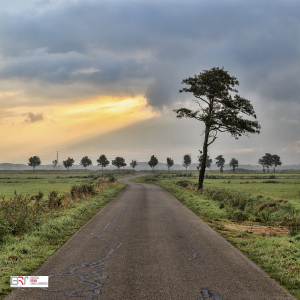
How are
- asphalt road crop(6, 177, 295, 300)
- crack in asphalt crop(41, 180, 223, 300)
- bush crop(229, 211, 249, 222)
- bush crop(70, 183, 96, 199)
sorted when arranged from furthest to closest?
bush crop(70, 183, 96, 199) < bush crop(229, 211, 249, 222) < asphalt road crop(6, 177, 295, 300) < crack in asphalt crop(41, 180, 223, 300)

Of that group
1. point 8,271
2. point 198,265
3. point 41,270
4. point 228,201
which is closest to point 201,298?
point 198,265

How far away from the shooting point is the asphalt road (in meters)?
5.49

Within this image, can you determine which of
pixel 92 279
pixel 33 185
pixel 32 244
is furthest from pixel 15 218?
pixel 33 185

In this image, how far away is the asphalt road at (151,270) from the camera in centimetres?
549

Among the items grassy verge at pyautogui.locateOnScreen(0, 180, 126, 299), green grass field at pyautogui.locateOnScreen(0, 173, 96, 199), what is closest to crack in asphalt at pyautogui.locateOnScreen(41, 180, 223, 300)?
grassy verge at pyautogui.locateOnScreen(0, 180, 126, 299)

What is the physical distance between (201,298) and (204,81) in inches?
1148

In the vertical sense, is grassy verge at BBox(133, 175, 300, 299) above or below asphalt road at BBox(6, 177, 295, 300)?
below

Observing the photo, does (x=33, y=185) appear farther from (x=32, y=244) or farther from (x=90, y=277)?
(x=90, y=277)

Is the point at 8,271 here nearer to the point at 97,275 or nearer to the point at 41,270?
the point at 41,270

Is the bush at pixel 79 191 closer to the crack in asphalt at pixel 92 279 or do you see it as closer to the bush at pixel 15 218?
the bush at pixel 15 218

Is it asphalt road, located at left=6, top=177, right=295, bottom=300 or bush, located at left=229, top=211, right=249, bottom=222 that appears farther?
bush, located at left=229, top=211, right=249, bottom=222

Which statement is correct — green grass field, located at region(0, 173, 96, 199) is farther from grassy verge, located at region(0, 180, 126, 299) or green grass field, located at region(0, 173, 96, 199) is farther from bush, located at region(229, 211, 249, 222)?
bush, located at region(229, 211, 249, 222)

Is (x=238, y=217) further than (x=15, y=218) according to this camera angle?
Yes

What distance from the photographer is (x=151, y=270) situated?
22.1ft
